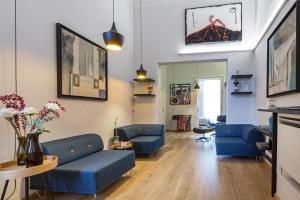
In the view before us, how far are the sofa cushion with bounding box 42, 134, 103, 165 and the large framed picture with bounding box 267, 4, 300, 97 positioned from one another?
3167 millimetres

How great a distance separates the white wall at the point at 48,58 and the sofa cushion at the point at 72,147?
8.6 inches

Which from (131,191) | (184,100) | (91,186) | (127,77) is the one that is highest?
(127,77)

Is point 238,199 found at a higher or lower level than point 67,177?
lower

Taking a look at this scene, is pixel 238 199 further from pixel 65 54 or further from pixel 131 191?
pixel 65 54

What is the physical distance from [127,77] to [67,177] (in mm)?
4069

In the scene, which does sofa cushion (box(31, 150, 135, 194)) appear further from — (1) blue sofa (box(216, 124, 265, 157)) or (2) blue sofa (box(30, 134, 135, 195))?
(1) blue sofa (box(216, 124, 265, 157))

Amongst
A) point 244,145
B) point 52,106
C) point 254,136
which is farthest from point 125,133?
point 52,106

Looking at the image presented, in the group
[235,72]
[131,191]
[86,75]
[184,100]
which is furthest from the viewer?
[184,100]

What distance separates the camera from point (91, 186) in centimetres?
282

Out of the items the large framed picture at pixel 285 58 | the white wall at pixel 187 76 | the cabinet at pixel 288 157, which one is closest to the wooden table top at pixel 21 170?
the cabinet at pixel 288 157

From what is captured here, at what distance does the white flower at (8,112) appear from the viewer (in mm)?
2201

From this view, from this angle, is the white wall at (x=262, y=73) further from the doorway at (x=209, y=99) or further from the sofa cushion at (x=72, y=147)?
the doorway at (x=209, y=99)

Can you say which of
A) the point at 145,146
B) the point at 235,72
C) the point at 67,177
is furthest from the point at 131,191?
the point at 235,72

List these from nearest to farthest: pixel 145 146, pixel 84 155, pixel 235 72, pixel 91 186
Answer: pixel 91 186, pixel 84 155, pixel 145 146, pixel 235 72
